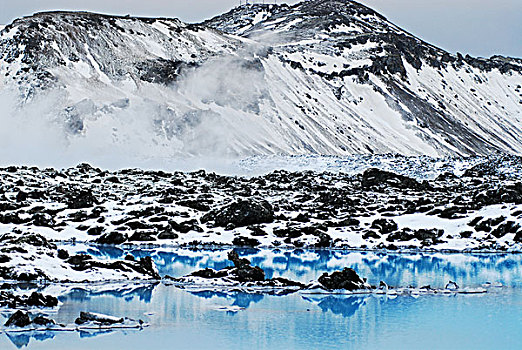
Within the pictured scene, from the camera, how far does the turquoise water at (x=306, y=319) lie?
1864cm

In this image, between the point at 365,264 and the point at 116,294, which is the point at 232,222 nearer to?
the point at 365,264

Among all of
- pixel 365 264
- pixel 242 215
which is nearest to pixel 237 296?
pixel 365 264

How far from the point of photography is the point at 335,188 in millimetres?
54938

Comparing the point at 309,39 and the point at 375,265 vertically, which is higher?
the point at 309,39

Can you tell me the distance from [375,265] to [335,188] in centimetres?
2218

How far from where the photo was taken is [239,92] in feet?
313

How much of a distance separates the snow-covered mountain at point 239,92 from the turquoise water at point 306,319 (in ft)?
181

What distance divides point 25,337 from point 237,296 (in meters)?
7.76

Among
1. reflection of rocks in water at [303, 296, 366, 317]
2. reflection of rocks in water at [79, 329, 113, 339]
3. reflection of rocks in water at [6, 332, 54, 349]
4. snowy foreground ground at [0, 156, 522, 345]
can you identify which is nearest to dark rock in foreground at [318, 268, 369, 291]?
snowy foreground ground at [0, 156, 522, 345]

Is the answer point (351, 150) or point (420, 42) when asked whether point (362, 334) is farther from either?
point (420, 42)

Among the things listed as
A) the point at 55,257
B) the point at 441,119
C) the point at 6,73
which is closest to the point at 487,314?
the point at 55,257

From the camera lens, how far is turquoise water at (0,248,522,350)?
18641 mm

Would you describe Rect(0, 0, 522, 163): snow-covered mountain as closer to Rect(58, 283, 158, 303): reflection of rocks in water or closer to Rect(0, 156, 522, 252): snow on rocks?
Rect(0, 156, 522, 252): snow on rocks

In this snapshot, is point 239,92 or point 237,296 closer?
point 237,296
